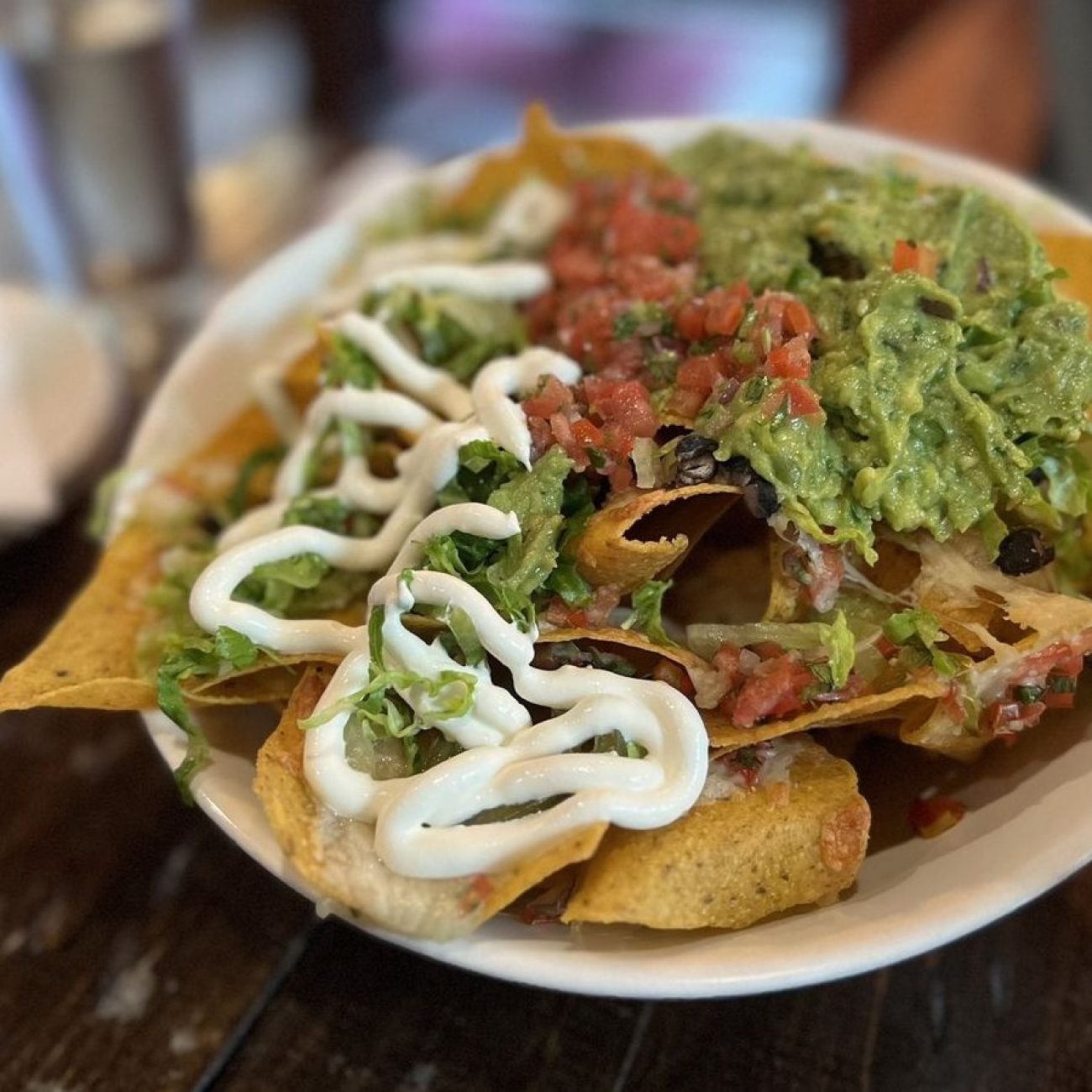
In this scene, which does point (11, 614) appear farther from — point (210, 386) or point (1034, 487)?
point (1034, 487)

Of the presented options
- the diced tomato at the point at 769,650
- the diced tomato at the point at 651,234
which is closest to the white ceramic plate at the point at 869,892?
the diced tomato at the point at 769,650

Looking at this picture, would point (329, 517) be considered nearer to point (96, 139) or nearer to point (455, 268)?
point (455, 268)

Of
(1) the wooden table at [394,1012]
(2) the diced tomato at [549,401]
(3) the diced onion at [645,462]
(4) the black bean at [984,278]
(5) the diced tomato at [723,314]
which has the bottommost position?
(1) the wooden table at [394,1012]

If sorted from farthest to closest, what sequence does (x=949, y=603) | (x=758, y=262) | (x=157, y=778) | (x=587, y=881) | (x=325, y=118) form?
1. (x=325, y=118)
2. (x=157, y=778)
3. (x=758, y=262)
4. (x=949, y=603)
5. (x=587, y=881)

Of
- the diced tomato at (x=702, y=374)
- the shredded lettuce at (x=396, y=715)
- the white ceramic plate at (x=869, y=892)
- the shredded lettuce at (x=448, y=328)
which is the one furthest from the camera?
the shredded lettuce at (x=448, y=328)

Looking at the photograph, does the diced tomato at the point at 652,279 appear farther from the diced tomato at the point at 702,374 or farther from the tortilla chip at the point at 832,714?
the tortilla chip at the point at 832,714

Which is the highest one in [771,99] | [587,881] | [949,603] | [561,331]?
[561,331]

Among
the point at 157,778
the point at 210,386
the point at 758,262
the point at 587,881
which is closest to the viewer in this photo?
the point at 587,881

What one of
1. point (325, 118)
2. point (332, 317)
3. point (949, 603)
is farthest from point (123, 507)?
point (325, 118)

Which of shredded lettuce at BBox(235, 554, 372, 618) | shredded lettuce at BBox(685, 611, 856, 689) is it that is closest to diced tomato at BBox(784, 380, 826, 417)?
shredded lettuce at BBox(685, 611, 856, 689)
